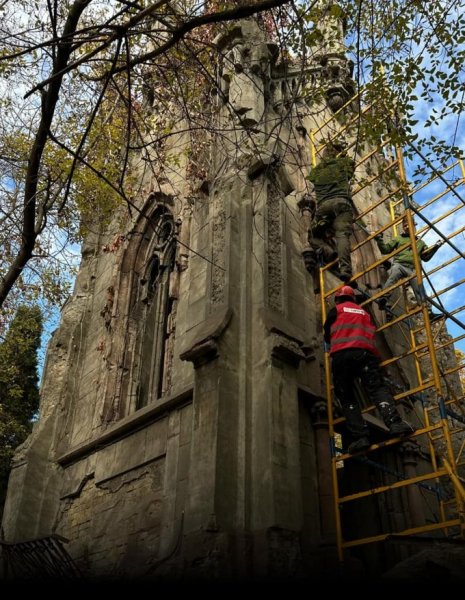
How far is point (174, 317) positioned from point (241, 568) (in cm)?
514

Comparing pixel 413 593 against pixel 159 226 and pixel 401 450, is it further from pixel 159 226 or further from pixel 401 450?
pixel 159 226

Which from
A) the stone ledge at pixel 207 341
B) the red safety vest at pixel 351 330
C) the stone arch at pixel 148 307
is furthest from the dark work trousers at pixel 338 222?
the stone arch at pixel 148 307

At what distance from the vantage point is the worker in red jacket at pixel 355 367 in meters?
7.11

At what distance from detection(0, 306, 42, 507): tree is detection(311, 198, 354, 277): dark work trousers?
1347 centimetres

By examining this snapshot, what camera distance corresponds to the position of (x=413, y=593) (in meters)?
2.60

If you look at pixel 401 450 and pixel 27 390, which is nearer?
pixel 401 450

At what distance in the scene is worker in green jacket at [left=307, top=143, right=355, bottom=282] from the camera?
9.64 meters

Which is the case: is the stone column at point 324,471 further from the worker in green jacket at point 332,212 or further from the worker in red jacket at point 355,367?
the worker in green jacket at point 332,212

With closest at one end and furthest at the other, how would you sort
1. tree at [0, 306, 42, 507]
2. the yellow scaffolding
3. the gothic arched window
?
the yellow scaffolding
the gothic arched window
tree at [0, 306, 42, 507]

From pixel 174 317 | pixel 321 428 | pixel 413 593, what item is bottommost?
pixel 413 593

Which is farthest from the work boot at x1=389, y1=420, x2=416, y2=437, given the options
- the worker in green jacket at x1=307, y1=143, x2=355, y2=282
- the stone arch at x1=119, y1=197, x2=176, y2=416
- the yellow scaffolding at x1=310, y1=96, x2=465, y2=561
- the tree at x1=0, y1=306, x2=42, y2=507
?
the tree at x1=0, y1=306, x2=42, y2=507

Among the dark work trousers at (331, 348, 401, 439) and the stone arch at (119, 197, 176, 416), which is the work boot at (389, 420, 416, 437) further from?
the stone arch at (119, 197, 176, 416)

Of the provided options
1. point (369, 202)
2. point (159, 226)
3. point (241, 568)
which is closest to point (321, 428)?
point (241, 568)

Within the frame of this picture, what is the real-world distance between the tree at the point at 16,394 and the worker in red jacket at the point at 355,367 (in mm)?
15417
